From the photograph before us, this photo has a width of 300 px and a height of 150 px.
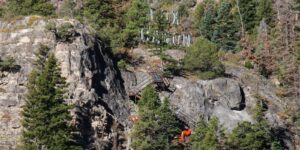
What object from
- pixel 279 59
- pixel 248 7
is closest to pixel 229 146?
pixel 279 59

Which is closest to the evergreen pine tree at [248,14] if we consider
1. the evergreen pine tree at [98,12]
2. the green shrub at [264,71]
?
the green shrub at [264,71]

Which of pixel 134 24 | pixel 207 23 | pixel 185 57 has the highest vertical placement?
pixel 134 24

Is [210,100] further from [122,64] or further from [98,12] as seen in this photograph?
[98,12]

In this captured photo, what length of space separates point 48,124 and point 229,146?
18847mm

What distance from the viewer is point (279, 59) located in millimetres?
102500

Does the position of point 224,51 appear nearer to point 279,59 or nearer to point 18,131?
point 279,59

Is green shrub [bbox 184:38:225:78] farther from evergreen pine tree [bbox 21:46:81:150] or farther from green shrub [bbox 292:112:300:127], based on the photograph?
evergreen pine tree [bbox 21:46:81:150]

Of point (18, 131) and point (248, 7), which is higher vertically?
point (248, 7)

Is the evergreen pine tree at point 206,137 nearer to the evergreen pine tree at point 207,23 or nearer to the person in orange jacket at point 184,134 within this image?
the person in orange jacket at point 184,134

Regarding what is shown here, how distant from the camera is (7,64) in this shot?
72.2 m

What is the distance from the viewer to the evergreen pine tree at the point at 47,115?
62.5 metres

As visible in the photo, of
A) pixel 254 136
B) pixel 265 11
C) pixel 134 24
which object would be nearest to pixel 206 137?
pixel 254 136

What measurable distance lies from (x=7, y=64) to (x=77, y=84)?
6997mm

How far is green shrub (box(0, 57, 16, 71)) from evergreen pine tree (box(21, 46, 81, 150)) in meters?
7.05
